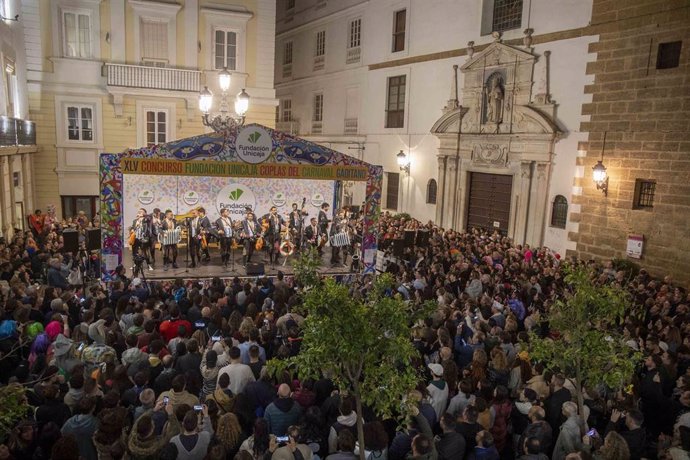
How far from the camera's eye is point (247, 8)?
2216cm

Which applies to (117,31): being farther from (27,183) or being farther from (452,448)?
(452,448)

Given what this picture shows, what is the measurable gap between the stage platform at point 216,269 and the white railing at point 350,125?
10.4m

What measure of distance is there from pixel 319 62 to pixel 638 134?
17.9 m

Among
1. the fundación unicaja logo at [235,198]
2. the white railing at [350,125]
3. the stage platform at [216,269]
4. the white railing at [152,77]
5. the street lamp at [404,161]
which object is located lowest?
the stage platform at [216,269]

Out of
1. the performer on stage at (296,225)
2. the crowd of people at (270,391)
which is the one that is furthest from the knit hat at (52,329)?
the performer on stage at (296,225)

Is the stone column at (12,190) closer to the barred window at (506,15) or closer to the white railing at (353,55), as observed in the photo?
the white railing at (353,55)

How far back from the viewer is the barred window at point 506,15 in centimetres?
1841

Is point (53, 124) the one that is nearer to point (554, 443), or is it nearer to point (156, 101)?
point (156, 101)

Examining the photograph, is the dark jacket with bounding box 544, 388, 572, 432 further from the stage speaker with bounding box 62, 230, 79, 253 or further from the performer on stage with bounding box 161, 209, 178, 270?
the performer on stage with bounding box 161, 209, 178, 270

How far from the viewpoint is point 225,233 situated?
1647 cm

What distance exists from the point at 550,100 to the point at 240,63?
12246 millimetres

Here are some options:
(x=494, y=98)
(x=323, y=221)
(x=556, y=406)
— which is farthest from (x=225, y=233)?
(x=556, y=406)

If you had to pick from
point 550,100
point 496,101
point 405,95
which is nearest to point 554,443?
point 550,100

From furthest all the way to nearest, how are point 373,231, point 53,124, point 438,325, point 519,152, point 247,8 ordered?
1. point 247,8
2. point 53,124
3. point 519,152
4. point 373,231
5. point 438,325
